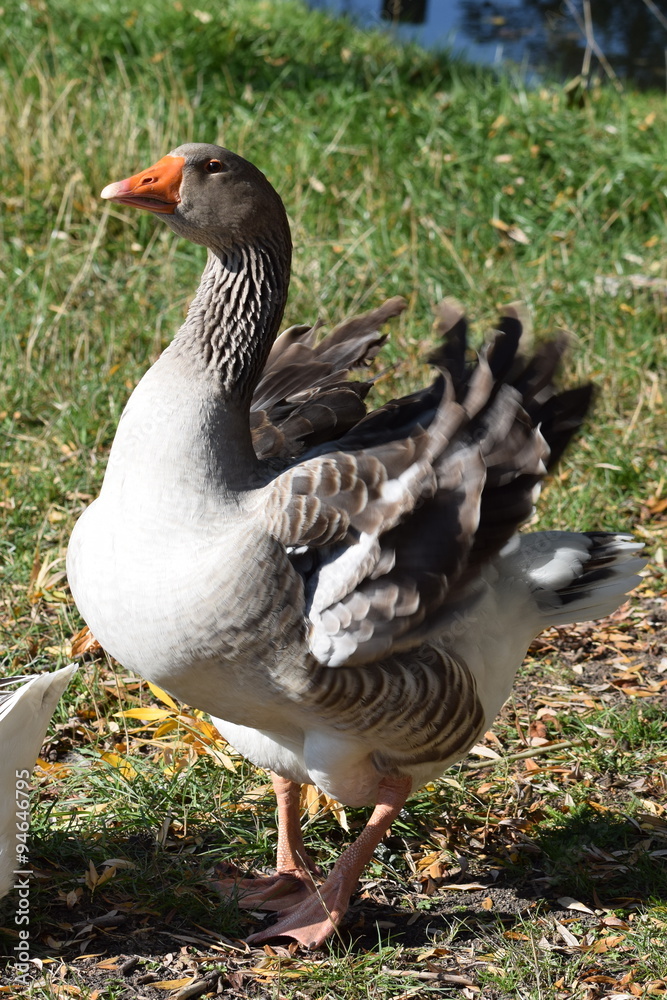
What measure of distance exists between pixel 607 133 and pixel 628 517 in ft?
12.5

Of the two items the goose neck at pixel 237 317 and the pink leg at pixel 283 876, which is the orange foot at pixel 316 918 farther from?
the goose neck at pixel 237 317

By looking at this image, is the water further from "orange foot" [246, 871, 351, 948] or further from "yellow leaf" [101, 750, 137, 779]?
"orange foot" [246, 871, 351, 948]

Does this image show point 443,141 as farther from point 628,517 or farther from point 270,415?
point 270,415

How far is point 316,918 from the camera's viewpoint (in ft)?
9.88

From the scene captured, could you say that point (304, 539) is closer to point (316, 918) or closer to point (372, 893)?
point (316, 918)

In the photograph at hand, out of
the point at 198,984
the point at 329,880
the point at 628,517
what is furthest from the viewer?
the point at 628,517

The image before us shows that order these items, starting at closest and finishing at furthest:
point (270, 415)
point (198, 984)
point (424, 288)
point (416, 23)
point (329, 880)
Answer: point (198, 984), point (329, 880), point (270, 415), point (424, 288), point (416, 23)

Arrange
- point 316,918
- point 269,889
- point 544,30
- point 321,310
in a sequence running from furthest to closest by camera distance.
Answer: point 544,30 → point 321,310 → point 269,889 → point 316,918

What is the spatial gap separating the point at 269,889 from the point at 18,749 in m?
0.86

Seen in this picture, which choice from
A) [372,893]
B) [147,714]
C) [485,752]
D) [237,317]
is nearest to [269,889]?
[372,893]

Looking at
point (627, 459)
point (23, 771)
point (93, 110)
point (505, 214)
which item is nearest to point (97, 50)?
point (93, 110)

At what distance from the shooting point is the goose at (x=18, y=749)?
2.84 m

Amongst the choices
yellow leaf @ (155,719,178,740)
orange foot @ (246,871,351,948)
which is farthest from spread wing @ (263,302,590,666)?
yellow leaf @ (155,719,178,740)

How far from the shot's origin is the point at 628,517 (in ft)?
16.4
